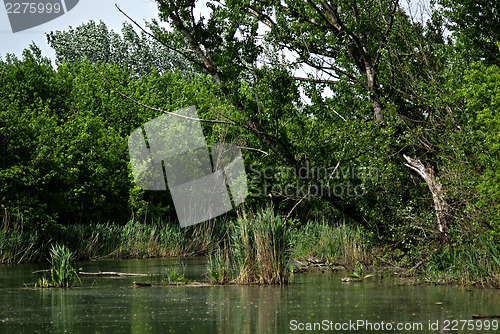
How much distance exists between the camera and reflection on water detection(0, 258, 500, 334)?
9656 mm

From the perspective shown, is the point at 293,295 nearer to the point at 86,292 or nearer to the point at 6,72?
the point at 86,292

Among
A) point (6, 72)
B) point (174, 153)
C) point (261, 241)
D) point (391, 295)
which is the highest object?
point (6, 72)

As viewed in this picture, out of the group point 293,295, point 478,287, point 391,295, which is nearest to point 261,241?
point 293,295

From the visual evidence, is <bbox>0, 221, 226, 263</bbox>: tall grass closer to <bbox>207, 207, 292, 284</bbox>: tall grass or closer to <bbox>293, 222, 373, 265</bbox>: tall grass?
<bbox>293, 222, 373, 265</bbox>: tall grass

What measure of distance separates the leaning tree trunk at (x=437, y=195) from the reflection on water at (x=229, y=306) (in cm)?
137

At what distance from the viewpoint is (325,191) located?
1620 cm

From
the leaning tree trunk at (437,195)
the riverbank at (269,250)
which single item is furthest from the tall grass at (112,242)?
the leaning tree trunk at (437,195)

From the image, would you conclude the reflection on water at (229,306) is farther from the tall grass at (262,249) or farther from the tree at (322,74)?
the tree at (322,74)

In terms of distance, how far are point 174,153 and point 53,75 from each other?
8747 mm

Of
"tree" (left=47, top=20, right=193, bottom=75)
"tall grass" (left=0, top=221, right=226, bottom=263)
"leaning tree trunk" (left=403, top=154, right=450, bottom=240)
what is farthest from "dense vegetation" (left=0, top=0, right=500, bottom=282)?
"tree" (left=47, top=20, right=193, bottom=75)

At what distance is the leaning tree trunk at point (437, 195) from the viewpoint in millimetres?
14672

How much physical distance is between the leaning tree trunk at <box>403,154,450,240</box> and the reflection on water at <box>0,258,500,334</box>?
1373mm

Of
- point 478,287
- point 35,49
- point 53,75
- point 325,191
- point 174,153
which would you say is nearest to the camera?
point 478,287

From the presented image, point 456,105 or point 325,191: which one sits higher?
point 456,105
